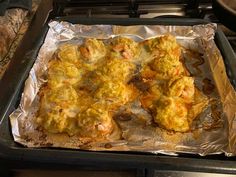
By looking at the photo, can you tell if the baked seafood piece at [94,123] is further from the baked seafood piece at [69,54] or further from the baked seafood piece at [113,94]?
the baked seafood piece at [69,54]

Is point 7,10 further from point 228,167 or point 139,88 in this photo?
point 228,167

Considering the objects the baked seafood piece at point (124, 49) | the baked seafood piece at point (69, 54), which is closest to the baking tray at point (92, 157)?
the baked seafood piece at point (69, 54)

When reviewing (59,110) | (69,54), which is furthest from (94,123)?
(69,54)

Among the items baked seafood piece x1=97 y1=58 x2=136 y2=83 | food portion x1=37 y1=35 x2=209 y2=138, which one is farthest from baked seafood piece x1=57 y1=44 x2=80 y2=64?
baked seafood piece x1=97 y1=58 x2=136 y2=83

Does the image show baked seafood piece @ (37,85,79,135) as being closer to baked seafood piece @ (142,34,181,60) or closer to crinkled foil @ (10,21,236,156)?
crinkled foil @ (10,21,236,156)

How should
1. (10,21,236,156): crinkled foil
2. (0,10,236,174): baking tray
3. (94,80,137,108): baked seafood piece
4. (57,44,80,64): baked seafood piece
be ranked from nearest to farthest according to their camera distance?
(0,10,236,174): baking tray < (10,21,236,156): crinkled foil < (94,80,137,108): baked seafood piece < (57,44,80,64): baked seafood piece

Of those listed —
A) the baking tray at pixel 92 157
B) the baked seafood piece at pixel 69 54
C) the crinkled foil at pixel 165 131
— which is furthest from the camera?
the baked seafood piece at pixel 69 54

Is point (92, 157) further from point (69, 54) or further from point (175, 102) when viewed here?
point (69, 54)
